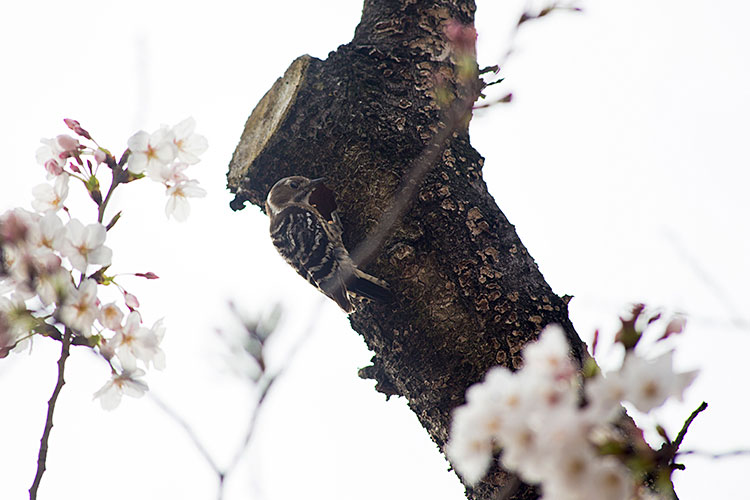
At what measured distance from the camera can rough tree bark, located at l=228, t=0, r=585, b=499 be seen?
1928 mm

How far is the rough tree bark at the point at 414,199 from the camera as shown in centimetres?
193

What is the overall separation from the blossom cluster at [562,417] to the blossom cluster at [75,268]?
72 centimetres

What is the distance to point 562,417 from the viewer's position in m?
0.74

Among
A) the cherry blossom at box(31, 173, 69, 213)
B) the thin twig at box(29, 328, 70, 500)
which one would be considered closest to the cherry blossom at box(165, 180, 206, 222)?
the cherry blossom at box(31, 173, 69, 213)

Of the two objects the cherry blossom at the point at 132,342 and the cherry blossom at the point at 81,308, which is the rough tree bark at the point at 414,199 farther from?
the cherry blossom at the point at 81,308

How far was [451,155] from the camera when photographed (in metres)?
2.29

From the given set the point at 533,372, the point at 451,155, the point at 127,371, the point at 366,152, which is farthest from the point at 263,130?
the point at 533,372

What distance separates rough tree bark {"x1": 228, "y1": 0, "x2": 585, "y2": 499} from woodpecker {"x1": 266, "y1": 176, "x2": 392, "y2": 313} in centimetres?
8

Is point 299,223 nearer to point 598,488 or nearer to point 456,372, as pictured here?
point 456,372

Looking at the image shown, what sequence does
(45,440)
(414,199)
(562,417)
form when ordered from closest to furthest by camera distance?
1. (562,417)
2. (45,440)
3. (414,199)

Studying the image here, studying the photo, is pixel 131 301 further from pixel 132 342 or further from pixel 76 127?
pixel 76 127

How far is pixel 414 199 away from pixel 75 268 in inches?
46.7

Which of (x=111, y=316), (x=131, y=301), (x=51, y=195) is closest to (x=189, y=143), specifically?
(x=51, y=195)

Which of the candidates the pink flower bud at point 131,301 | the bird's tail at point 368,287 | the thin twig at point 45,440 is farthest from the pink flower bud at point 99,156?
the bird's tail at point 368,287
